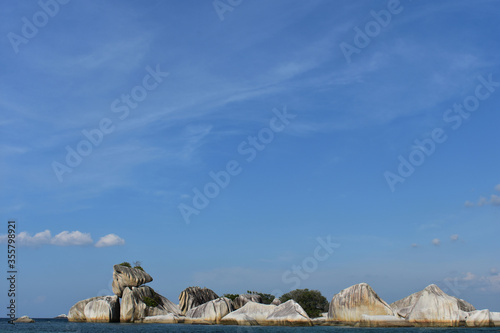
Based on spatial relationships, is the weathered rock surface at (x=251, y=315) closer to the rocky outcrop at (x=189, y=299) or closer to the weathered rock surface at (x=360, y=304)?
the weathered rock surface at (x=360, y=304)

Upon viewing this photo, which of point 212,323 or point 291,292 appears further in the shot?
point 291,292

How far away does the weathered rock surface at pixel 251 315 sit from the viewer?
263 ft

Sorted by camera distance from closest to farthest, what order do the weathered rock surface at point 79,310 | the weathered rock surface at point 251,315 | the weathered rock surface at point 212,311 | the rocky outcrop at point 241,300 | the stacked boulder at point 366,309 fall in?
1. the stacked boulder at point 366,309
2. the weathered rock surface at point 251,315
3. the weathered rock surface at point 212,311
4. the rocky outcrop at point 241,300
5. the weathered rock surface at point 79,310

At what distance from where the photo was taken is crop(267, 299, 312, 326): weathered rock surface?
7562 cm

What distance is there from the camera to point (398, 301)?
8388 centimetres

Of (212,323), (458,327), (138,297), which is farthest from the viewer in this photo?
(138,297)

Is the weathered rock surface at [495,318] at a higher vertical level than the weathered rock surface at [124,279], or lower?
lower

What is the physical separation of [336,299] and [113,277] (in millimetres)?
46421

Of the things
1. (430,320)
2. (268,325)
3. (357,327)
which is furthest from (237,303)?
(430,320)

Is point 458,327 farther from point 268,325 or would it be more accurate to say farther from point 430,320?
point 268,325

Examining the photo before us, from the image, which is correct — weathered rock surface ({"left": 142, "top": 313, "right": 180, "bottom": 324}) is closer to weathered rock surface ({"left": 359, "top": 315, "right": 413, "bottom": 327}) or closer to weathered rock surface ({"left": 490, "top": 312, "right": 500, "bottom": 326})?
weathered rock surface ({"left": 359, "top": 315, "right": 413, "bottom": 327})

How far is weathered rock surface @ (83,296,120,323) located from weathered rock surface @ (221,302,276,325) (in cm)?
2449

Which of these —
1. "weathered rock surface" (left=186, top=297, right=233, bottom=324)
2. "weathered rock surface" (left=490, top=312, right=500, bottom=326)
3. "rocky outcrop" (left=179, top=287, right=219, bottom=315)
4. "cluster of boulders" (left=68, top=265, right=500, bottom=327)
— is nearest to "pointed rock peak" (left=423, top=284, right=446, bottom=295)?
"cluster of boulders" (left=68, top=265, right=500, bottom=327)

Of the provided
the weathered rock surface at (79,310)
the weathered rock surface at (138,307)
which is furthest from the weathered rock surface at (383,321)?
the weathered rock surface at (79,310)
